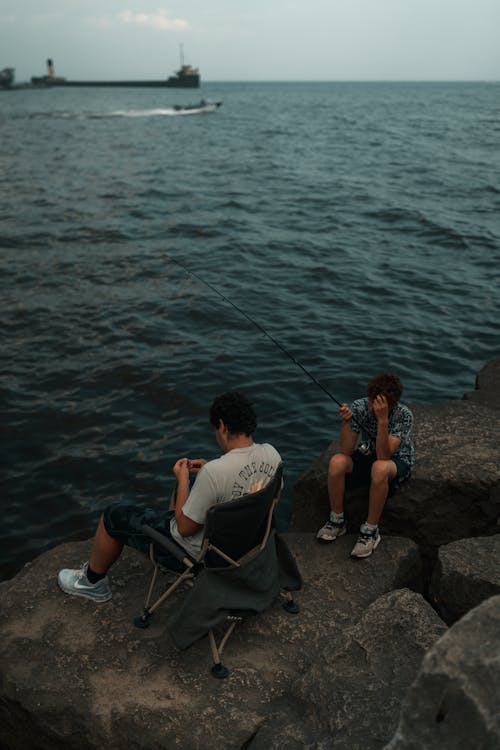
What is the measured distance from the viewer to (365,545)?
5242mm

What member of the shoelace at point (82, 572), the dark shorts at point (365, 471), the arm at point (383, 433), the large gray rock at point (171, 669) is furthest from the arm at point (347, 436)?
the shoelace at point (82, 572)

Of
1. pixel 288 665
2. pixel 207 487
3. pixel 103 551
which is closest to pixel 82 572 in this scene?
pixel 103 551

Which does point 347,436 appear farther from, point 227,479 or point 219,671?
point 219,671

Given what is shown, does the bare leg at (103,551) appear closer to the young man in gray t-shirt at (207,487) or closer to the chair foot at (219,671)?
the young man in gray t-shirt at (207,487)

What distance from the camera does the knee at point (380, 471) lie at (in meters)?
5.24

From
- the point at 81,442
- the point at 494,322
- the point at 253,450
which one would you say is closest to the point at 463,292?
the point at 494,322

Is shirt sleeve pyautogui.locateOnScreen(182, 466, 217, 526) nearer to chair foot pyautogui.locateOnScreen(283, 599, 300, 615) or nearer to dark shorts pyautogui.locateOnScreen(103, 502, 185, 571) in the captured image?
dark shorts pyautogui.locateOnScreen(103, 502, 185, 571)

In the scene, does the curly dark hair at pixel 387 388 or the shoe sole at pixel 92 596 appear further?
the curly dark hair at pixel 387 388

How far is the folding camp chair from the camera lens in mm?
4074

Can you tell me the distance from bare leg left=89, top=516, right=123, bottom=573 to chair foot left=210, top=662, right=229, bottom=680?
3.55ft

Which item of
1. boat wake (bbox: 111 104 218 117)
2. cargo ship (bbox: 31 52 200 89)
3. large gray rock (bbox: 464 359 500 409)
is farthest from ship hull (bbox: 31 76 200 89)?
large gray rock (bbox: 464 359 500 409)

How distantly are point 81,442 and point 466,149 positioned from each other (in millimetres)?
35772

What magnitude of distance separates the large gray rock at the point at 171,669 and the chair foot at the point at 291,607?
0.06 metres

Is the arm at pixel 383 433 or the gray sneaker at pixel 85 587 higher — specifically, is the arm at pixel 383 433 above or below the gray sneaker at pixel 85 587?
above
